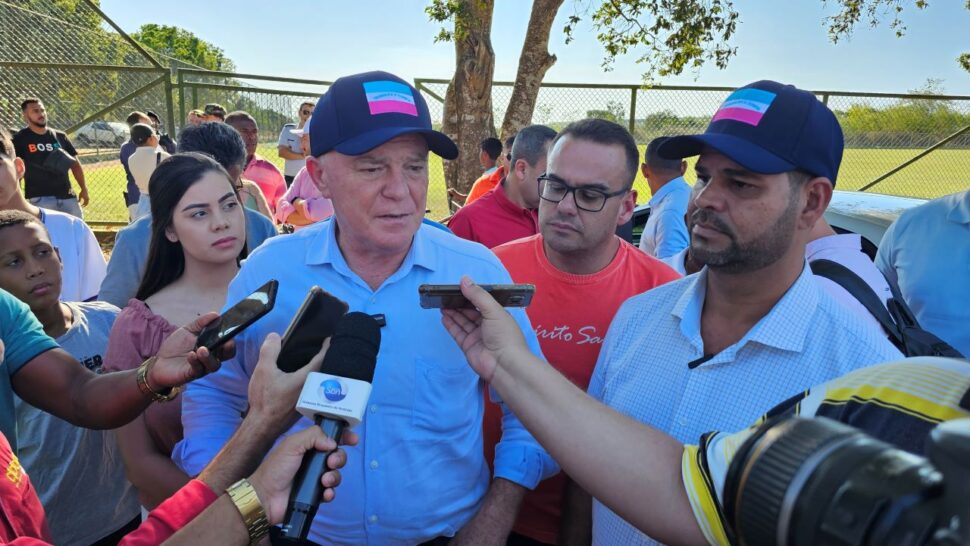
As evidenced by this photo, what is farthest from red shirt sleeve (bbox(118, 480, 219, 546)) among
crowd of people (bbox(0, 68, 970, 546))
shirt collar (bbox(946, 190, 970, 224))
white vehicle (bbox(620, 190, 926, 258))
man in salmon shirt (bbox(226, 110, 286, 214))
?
man in salmon shirt (bbox(226, 110, 286, 214))

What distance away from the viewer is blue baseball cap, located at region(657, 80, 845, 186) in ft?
5.95

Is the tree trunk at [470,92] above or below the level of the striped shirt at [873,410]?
above

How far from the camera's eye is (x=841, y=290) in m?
2.18

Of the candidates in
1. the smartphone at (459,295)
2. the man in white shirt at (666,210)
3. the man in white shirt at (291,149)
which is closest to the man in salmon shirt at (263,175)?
the man in white shirt at (291,149)

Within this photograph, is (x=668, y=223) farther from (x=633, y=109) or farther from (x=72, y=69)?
(x=72, y=69)

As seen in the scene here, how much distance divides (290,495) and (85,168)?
1356 centimetres

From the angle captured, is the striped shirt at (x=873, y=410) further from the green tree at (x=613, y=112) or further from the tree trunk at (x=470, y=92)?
the green tree at (x=613, y=112)

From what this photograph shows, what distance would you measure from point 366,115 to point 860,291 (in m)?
1.77

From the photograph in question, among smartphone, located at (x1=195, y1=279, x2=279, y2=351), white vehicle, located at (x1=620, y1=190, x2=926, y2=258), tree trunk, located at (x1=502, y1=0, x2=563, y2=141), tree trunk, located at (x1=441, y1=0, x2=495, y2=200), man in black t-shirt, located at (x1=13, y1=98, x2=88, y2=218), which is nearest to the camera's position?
smartphone, located at (x1=195, y1=279, x2=279, y2=351)

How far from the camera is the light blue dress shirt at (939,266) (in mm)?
2836

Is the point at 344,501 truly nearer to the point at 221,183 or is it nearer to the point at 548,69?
the point at 221,183

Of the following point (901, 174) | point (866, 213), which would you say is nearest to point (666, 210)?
point (866, 213)

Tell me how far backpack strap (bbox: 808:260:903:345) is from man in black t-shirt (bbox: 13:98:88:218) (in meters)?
8.92

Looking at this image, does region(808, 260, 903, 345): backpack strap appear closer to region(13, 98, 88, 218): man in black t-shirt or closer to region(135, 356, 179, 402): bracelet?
region(135, 356, 179, 402): bracelet
